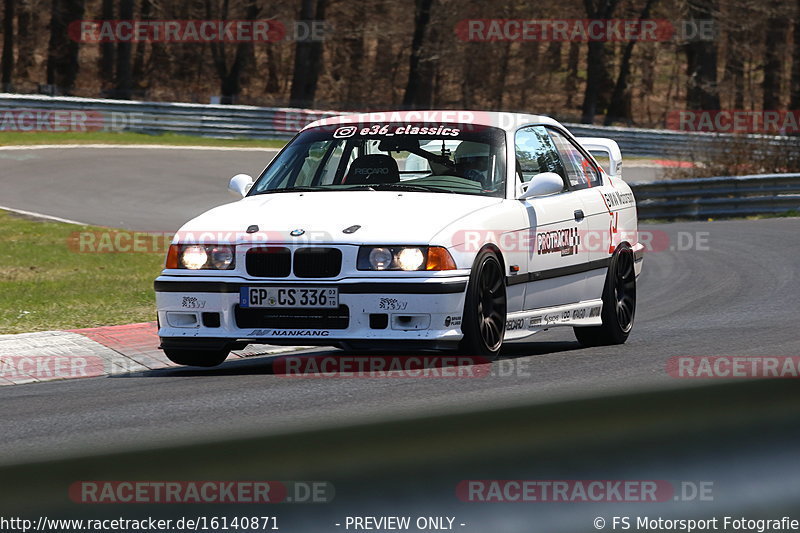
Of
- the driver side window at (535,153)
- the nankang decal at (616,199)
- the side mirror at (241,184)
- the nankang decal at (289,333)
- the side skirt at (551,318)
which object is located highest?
the driver side window at (535,153)

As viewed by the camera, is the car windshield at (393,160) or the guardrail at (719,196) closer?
the car windshield at (393,160)

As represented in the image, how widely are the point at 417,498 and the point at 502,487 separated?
23 centimetres

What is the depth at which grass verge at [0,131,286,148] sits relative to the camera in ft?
107

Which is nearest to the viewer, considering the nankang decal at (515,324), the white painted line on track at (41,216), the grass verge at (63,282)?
the nankang decal at (515,324)

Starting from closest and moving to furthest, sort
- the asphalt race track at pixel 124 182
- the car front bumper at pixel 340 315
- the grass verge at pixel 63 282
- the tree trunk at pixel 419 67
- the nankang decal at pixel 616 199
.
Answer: the car front bumper at pixel 340 315 < the nankang decal at pixel 616 199 < the grass verge at pixel 63 282 < the asphalt race track at pixel 124 182 < the tree trunk at pixel 419 67

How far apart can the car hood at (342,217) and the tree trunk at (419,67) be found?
152 feet

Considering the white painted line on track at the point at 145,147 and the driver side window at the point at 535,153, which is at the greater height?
the driver side window at the point at 535,153

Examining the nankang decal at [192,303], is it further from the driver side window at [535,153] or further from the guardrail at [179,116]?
the guardrail at [179,116]

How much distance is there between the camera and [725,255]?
Result: 16.7 metres

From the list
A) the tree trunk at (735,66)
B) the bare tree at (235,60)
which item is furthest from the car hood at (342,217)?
the tree trunk at (735,66)

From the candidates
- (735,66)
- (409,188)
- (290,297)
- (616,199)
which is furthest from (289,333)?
(735,66)

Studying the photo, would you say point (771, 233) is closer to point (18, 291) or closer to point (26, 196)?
point (18, 291)

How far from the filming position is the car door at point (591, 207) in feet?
29.7

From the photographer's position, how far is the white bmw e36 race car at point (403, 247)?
7.23 meters
